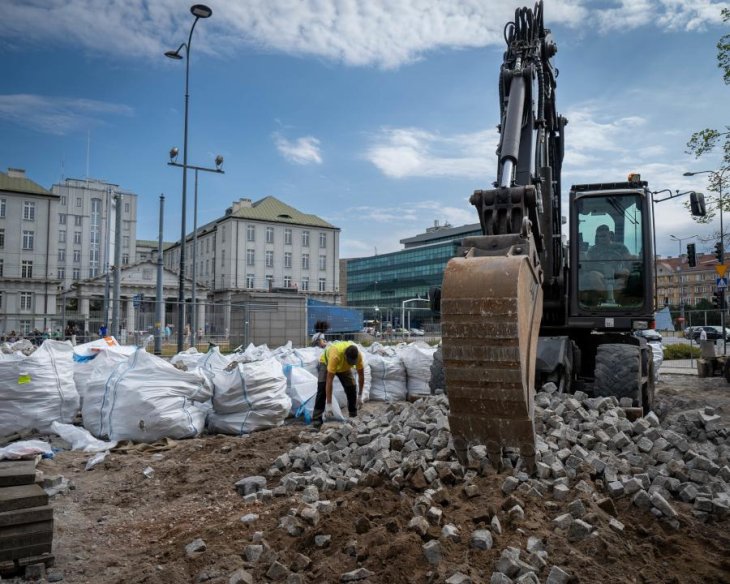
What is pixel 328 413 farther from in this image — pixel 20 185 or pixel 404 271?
pixel 404 271

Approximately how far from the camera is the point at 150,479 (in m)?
6.07

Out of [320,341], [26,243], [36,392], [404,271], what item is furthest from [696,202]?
[404,271]

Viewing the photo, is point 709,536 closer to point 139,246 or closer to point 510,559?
point 510,559

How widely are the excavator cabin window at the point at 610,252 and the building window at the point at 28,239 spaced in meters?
59.6

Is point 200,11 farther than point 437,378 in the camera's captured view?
Yes

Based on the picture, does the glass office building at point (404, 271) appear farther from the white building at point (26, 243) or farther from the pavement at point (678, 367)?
the pavement at point (678, 367)

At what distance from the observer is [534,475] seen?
432 centimetres

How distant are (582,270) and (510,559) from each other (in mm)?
4912

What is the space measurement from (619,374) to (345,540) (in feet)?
13.7

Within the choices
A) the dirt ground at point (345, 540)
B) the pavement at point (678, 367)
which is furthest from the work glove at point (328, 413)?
the pavement at point (678, 367)

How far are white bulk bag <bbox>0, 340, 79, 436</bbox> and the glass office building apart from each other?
220 ft

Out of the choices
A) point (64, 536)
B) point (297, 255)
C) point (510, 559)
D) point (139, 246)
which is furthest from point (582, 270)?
point (139, 246)

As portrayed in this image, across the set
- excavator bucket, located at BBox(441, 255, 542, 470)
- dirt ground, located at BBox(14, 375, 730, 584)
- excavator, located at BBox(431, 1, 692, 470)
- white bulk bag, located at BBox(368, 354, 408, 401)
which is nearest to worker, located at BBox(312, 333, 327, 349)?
white bulk bag, located at BBox(368, 354, 408, 401)

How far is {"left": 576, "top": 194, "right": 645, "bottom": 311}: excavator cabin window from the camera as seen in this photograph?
24.2 feet
